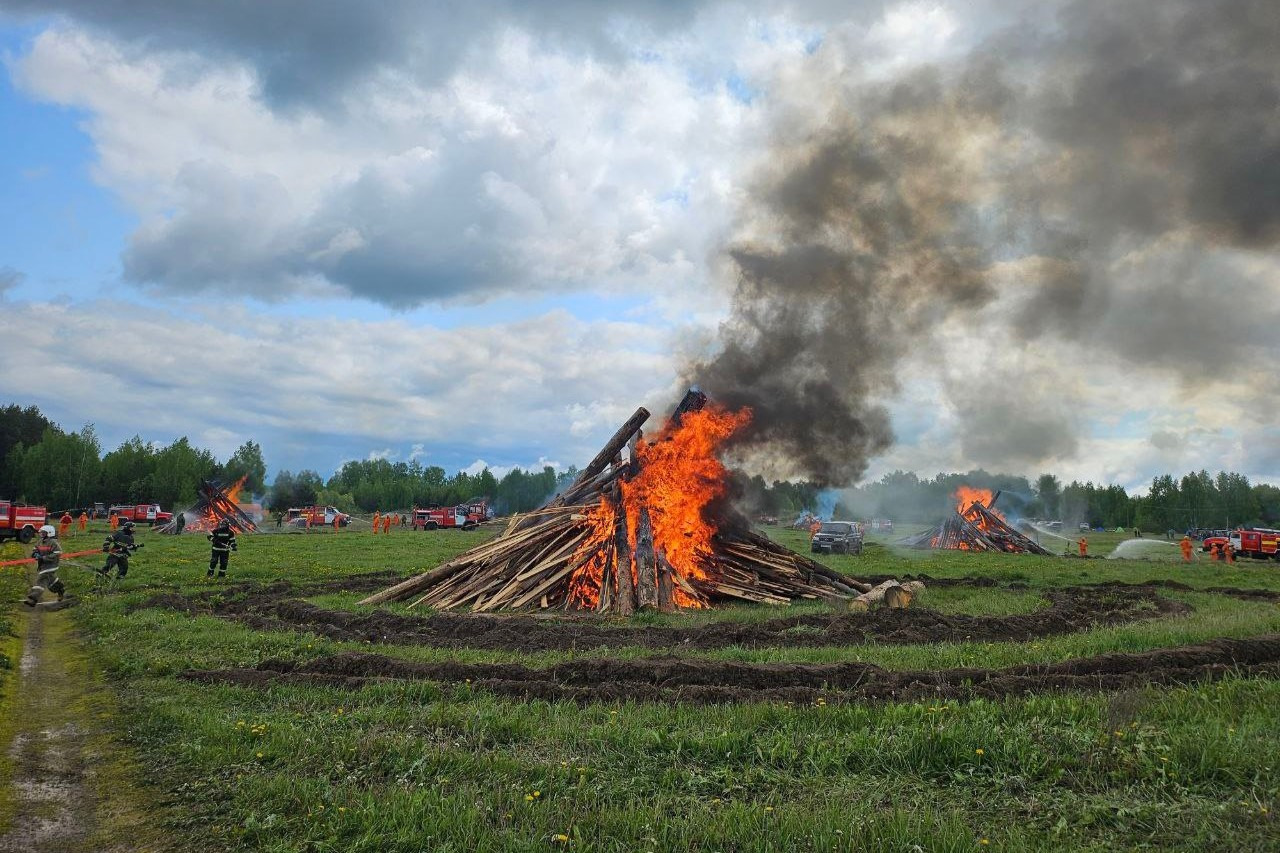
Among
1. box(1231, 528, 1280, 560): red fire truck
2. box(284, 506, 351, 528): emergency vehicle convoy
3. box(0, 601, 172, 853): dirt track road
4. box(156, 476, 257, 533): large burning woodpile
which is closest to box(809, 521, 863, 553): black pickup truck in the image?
box(1231, 528, 1280, 560): red fire truck

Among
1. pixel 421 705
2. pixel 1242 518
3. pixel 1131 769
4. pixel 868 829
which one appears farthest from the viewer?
pixel 1242 518

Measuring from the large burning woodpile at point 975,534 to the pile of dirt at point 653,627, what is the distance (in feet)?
97.9

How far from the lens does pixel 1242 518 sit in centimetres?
11294

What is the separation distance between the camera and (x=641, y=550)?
18391mm

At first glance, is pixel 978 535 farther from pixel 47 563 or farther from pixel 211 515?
pixel 211 515

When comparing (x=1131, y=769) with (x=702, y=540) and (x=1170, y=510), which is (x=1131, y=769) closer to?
(x=702, y=540)

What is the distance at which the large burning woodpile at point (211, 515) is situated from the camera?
169 feet

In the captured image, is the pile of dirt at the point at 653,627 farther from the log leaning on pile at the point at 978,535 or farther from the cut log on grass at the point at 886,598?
the log leaning on pile at the point at 978,535

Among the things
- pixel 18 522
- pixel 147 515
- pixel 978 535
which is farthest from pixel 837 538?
pixel 147 515

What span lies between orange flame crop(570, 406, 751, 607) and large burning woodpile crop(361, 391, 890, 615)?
0.03 meters

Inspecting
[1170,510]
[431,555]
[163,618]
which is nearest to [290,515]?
[431,555]

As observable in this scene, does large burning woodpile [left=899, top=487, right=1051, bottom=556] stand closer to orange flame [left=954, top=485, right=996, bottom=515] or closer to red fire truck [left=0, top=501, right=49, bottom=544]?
orange flame [left=954, top=485, right=996, bottom=515]

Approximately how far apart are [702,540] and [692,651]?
327 inches

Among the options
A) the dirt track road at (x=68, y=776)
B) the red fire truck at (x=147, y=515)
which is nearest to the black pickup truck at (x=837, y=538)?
the dirt track road at (x=68, y=776)
